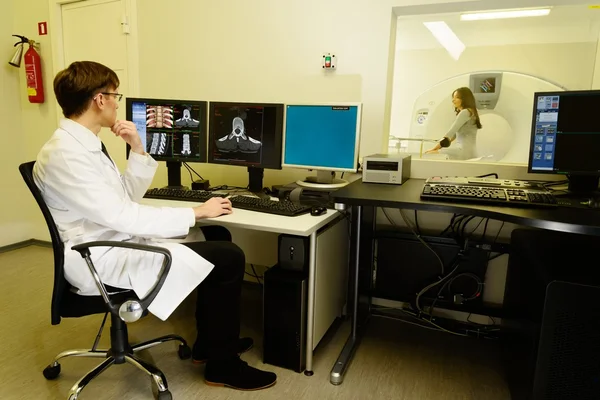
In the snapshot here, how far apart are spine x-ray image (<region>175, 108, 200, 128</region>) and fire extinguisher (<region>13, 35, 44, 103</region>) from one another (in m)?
1.71

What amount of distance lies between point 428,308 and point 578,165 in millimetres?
1033

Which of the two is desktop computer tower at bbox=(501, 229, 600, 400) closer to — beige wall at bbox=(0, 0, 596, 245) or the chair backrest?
beige wall at bbox=(0, 0, 596, 245)

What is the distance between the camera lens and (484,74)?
443 cm

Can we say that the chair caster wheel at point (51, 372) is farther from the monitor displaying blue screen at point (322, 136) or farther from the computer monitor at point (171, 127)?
the monitor displaying blue screen at point (322, 136)

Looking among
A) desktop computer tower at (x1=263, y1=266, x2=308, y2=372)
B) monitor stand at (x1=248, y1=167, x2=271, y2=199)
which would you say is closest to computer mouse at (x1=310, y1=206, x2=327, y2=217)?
desktop computer tower at (x1=263, y1=266, x2=308, y2=372)

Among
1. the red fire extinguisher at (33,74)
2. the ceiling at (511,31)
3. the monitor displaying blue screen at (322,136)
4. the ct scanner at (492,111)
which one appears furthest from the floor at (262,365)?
the ceiling at (511,31)

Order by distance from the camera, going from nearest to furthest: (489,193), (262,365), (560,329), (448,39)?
1. (560,329)
2. (489,193)
3. (262,365)
4. (448,39)

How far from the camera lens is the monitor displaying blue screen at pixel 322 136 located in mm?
1992

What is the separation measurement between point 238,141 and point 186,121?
1.06 feet

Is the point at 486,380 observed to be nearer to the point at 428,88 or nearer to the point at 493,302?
the point at 493,302

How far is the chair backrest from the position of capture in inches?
51.9

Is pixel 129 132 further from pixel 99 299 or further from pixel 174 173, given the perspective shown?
pixel 99 299

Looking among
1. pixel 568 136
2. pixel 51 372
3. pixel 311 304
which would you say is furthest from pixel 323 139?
pixel 51 372

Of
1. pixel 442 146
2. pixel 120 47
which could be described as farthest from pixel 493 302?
pixel 120 47
